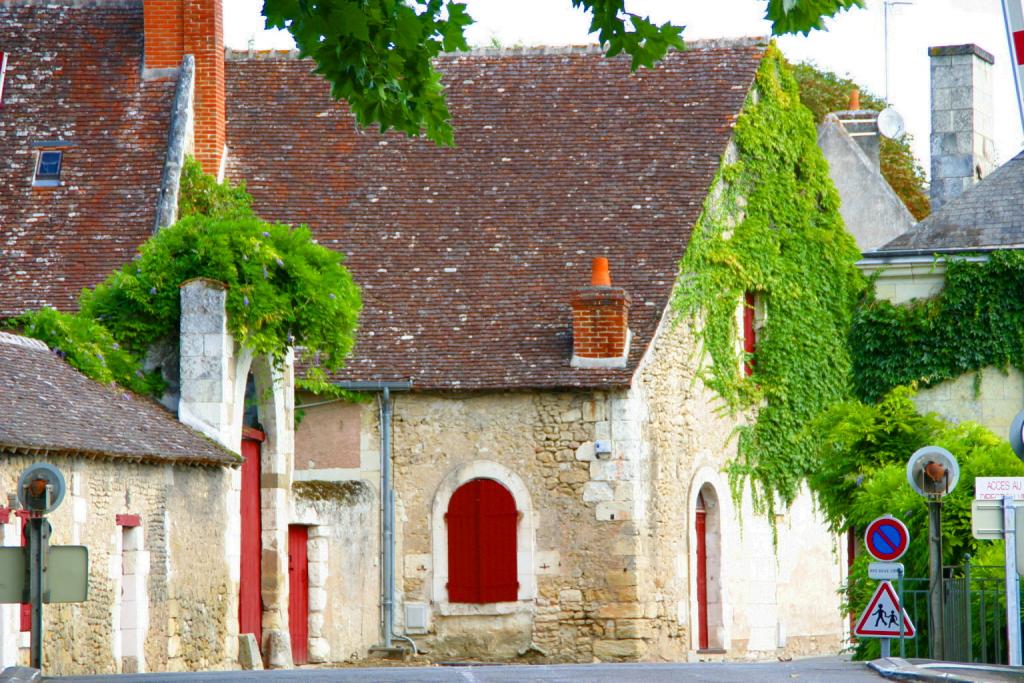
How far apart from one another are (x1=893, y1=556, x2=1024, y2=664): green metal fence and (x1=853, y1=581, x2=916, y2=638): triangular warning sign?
1.29ft

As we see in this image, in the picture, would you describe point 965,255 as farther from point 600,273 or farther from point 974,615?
point 974,615

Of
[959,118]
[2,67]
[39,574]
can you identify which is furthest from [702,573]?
[39,574]

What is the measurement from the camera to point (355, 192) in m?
23.5

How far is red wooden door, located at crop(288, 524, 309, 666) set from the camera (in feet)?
68.4

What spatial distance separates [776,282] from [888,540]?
9.73 m

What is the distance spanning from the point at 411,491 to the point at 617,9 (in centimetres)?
1208

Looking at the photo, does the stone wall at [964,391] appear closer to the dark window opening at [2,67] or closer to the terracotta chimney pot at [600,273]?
the terracotta chimney pot at [600,273]

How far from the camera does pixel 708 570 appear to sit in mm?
22672

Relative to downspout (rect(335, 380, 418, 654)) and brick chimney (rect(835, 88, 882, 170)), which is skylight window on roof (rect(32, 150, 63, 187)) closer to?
downspout (rect(335, 380, 418, 654))

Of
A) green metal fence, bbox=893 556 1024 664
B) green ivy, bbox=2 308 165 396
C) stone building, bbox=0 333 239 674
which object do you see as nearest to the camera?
green metal fence, bbox=893 556 1024 664

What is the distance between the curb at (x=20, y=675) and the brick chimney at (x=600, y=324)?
422 inches

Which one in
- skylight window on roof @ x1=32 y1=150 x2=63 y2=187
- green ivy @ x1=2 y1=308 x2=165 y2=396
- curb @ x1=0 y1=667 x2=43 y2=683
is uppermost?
skylight window on roof @ x1=32 y1=150 x2=63 y2=187

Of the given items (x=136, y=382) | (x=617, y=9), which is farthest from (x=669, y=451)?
(x=617, y=9)

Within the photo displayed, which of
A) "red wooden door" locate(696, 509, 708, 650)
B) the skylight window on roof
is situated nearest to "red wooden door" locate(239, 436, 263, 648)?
the skylight window on roof
